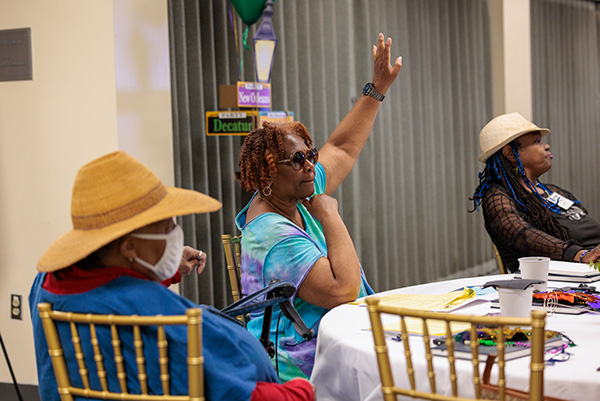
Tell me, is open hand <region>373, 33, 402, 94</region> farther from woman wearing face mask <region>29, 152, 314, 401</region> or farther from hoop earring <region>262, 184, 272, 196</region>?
woman wearing face mask <region>29, 152, 314, 401</region>

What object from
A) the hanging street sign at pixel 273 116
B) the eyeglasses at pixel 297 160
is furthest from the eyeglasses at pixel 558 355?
the hanging street sign at pixel 273 116

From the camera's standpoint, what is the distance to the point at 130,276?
119 centimetres

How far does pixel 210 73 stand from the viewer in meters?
3.41

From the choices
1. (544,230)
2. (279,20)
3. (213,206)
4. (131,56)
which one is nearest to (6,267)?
(131,56)

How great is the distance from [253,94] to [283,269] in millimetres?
1341

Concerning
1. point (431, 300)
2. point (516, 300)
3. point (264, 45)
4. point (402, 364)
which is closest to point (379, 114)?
point (264, 45)

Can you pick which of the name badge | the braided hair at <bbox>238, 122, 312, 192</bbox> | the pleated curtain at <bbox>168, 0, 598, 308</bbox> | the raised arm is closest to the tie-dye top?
the braided hair at <bbox>238, 122, 312, 192</bbox>

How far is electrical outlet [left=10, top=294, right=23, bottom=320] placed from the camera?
3.12 meters

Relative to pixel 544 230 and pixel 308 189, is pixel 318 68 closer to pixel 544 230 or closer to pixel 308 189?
pixel 544 230

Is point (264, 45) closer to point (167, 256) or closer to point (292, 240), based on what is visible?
point (292, 240)

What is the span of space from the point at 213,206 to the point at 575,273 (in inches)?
51.5

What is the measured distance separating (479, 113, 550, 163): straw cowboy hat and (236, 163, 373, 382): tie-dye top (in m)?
1.24

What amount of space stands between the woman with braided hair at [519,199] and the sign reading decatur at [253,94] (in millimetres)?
1032

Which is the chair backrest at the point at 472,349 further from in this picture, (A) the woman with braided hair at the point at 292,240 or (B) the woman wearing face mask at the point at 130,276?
(A) the woman with braided hair at the point at 292,240
